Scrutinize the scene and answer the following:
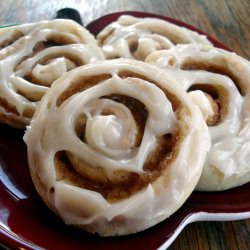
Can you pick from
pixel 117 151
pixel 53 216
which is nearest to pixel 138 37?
pixel 117 151

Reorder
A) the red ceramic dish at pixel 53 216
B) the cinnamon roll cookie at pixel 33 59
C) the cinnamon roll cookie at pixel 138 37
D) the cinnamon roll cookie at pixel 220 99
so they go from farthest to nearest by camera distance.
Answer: the cinnamon roll cookie at pixel 138 37 → the cinnamon roll cookie at pixel 33 59 → the cinnamon roll cookie at pixel 220 99 → the red ceramic dish at pixel 53 216

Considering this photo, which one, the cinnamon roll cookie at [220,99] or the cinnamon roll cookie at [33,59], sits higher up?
the cinnamon roll cookie at [33,59]

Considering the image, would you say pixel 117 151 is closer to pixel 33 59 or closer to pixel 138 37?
pixel 33 59

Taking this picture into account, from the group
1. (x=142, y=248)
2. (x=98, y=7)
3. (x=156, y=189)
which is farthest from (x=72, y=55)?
(x=98, y=7)

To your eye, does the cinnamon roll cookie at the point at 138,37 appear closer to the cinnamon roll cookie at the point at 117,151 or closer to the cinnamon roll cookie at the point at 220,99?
the cinnamon roll cookie at the point at 220,99

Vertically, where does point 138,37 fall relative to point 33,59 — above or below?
below

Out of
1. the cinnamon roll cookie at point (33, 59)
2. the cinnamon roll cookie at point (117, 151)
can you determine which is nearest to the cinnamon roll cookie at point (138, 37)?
the cinnamon roll cookie at point (33, 59)
